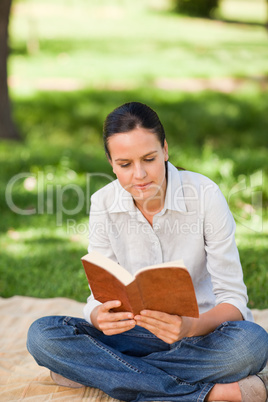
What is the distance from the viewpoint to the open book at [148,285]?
204 centimetres

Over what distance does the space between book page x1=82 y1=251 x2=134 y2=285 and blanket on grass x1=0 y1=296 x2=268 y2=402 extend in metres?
0.81

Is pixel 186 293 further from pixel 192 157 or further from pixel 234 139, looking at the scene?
pixel 234 139

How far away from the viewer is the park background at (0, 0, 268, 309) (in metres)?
4.68

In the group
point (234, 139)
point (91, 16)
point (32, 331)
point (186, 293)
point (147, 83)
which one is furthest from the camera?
point (91, 16)

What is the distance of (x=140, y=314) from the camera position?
224 centimetres

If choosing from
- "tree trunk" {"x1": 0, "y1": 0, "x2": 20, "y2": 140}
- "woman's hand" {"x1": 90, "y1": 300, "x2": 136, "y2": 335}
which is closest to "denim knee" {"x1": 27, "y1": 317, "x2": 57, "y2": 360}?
"woman's hand" {"x1": 90, "y1": 300, "x2": 136, "y2": 335}

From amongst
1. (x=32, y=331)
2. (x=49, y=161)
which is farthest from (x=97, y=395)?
(x=49, y=161)

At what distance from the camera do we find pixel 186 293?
2.11 meters

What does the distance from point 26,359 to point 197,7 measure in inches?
743

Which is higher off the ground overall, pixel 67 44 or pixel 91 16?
pixel 91 16

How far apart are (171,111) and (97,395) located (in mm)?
6757

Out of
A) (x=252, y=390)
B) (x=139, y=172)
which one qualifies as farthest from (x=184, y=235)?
(x=252, y=390)

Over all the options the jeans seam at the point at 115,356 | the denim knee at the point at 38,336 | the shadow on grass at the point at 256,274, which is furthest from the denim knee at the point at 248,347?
the shadow on grass at the point at 256,274

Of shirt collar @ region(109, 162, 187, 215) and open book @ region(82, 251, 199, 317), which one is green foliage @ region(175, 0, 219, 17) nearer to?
shirt collar @ region(109, 162, 187, 215)
